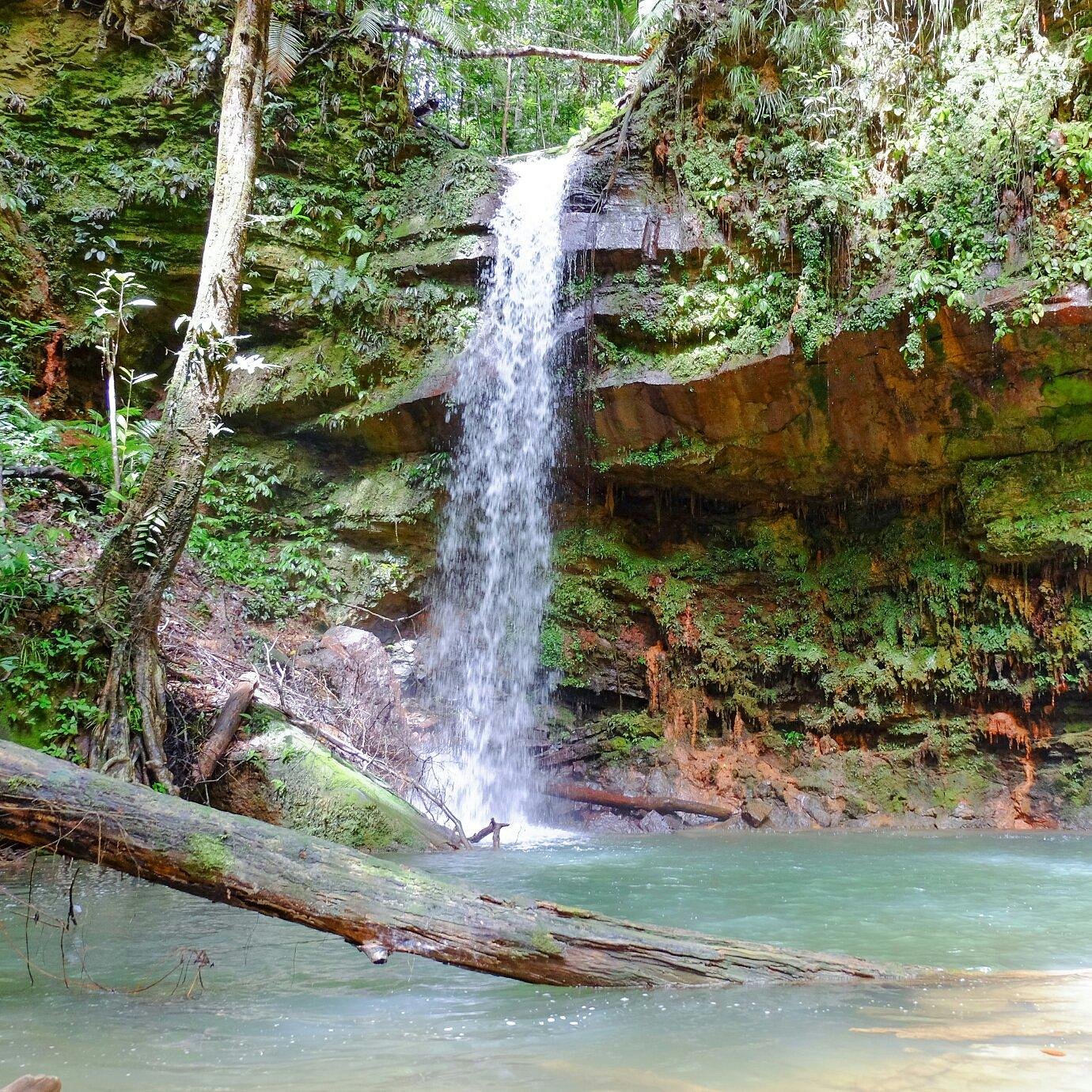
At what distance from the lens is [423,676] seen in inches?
414

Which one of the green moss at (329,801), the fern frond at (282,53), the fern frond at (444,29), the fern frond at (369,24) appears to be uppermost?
the fern frond at (444,29)

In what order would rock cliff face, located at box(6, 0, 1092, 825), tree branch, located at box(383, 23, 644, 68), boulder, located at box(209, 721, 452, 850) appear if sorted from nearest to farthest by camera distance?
1. boulder, located at box(209, 721, 452, 850)
2. rock cliff face, located at box(6, 0, 1092, 825)
3. tree branch, located at box(383, 23, 644, 68)

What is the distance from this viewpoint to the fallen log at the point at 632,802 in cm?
949

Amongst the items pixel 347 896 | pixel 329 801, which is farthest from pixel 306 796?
pixel 347 896

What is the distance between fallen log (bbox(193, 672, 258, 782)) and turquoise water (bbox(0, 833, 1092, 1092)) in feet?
3.39

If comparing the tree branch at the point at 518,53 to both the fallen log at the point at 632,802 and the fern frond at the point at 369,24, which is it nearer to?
the fern frond at the point at 369,24

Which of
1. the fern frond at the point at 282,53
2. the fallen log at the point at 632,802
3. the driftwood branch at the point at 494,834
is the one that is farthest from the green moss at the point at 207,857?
the fern frond at the point at 282,53

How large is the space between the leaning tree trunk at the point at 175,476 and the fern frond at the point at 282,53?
4.13 metres

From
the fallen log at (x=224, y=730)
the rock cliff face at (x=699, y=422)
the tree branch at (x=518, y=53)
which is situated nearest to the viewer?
the fallen log at (x=224, y=730)

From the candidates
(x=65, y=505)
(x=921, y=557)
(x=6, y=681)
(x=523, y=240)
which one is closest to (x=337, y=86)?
(x=523, y=240)

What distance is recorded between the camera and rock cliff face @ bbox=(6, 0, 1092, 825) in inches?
371

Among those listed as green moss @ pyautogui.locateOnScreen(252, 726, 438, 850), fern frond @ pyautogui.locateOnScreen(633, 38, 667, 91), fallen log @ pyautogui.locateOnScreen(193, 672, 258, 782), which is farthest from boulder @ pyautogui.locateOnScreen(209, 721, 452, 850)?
fern frond @ pyautogui.locateOnScreen(633, 38, 667, 91)

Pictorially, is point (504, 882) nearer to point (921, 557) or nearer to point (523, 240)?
point (921, 557)

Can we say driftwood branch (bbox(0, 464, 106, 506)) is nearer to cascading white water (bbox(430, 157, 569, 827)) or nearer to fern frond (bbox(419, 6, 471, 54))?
cascading white water (bbox(430, 157, 569, 827))
